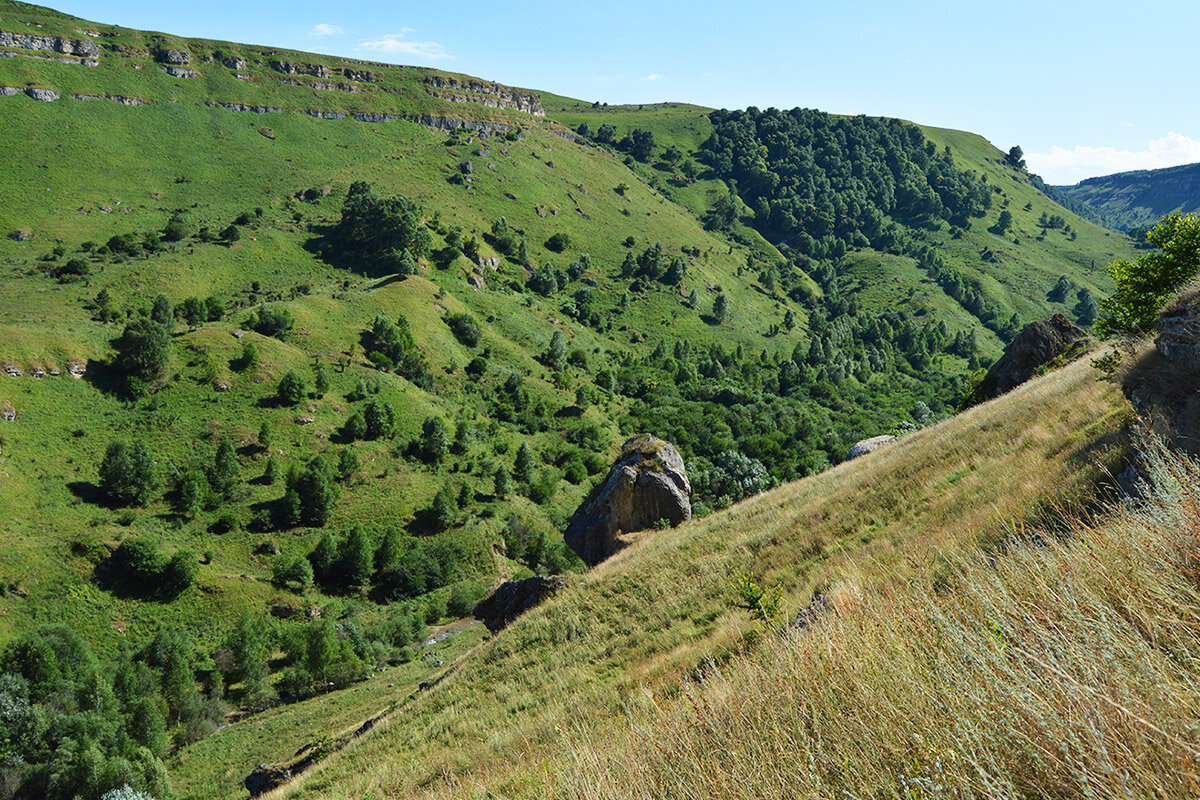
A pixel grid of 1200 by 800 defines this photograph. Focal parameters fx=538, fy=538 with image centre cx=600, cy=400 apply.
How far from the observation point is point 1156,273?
15.2 m

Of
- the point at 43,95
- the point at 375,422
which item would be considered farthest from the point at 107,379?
the point at 43,95

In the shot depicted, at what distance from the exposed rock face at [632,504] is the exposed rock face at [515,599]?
376 inches

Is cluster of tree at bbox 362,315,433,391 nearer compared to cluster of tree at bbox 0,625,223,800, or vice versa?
cluster of tree at bbox 0,625,223,800

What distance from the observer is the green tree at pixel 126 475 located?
180 ft

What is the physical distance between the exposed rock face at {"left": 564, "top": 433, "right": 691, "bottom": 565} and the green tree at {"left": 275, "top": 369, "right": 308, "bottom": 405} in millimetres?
52651

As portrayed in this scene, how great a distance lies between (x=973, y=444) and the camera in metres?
18.8

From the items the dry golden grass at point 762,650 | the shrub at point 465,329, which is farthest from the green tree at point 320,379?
the dry golden grass at point 762,650

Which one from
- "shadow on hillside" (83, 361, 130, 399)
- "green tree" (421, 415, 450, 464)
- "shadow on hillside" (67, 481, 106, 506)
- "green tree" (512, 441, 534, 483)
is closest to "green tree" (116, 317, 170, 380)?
"shadow on hillside" (83, 361, 130, 399)

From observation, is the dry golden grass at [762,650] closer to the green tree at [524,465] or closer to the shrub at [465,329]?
the green tree at [524,465]

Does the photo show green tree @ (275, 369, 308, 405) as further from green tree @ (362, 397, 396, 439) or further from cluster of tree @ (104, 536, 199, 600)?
cluster of tree @ (104, 536, 199, 600)

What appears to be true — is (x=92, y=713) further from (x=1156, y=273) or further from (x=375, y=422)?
→ (x=1156, y=273)

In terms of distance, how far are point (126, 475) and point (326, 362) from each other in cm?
2966

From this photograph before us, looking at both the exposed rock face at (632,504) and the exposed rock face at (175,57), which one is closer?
the exposed rock face at (632,504)

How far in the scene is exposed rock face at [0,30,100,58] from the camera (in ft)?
423
